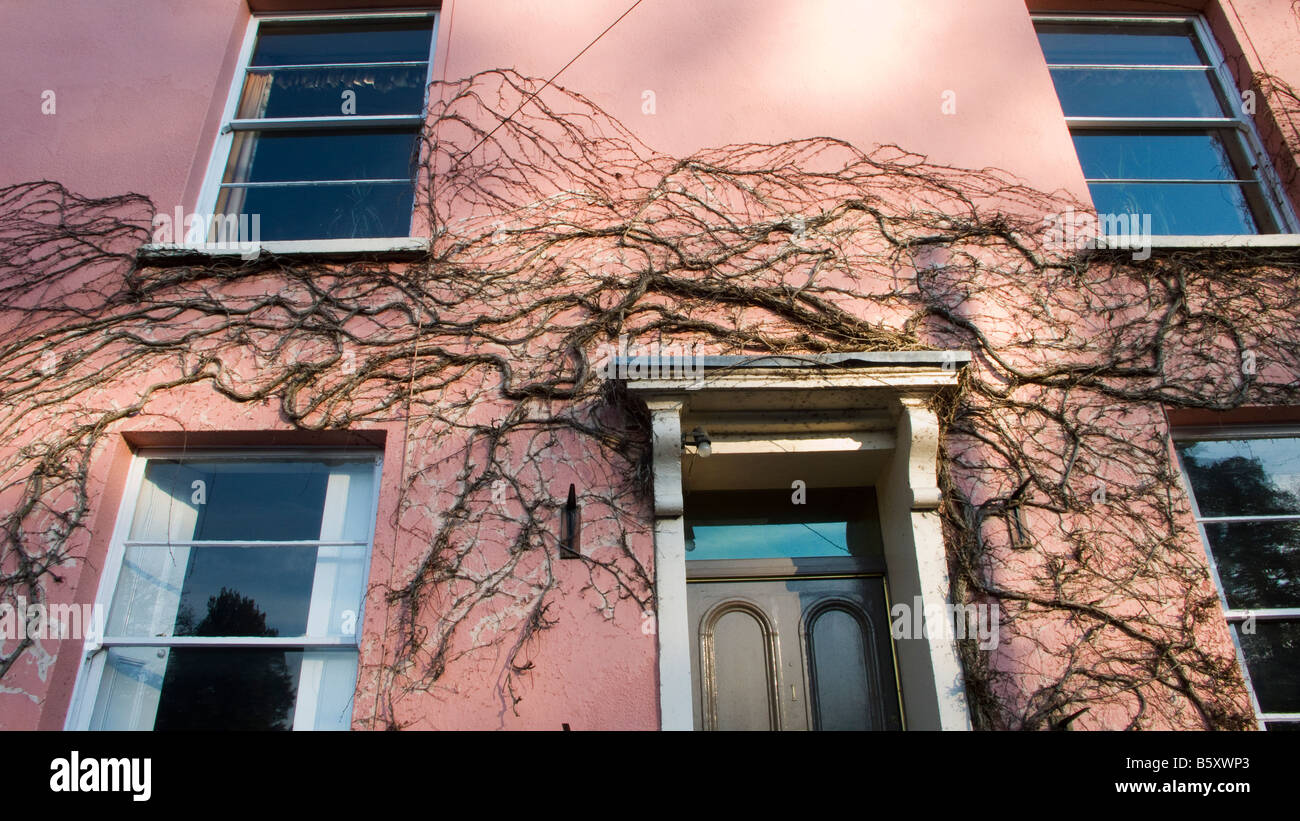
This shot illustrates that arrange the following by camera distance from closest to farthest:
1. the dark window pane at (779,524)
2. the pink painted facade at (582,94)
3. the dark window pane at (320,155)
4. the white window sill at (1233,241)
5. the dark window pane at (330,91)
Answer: the pink painted facade at (582,94)
the dark window pane at (779,524)
the white window sill at (1233,241)
the dark window pane at (320,155)
the dark window pane at (330,91)

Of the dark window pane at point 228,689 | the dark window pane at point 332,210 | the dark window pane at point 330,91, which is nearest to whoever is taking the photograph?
the dark window pane at point 228,689

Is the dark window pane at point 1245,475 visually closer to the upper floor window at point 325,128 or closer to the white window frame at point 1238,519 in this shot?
the white window frame at point 1238,519

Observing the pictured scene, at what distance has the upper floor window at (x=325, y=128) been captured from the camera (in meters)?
4.57

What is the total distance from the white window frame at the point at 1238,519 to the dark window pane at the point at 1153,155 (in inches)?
A: 58.3

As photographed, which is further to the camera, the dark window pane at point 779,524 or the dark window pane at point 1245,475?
the dark window pane at point 779,524

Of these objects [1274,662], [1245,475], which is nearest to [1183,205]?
[1245,475]

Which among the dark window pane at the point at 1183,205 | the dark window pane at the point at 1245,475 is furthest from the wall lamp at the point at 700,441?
the dark window pane at the point at 1183,205

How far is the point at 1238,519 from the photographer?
3787mm

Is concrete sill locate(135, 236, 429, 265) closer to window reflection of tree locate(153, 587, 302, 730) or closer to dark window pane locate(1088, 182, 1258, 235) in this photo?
window reflection of tree locate(153, 587, 302, 730)

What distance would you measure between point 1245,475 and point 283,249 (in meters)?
4.42

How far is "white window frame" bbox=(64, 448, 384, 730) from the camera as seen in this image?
3445 mm

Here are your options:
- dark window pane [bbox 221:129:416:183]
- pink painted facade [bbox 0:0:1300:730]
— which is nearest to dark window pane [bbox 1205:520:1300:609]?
pink painted facade [bbox 0:0:1300:730]

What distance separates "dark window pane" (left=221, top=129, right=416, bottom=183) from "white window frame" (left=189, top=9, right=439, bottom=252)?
0.05 meters
